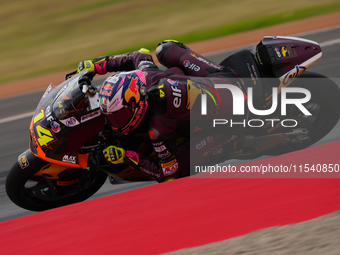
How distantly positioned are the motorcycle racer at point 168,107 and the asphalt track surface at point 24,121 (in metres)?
0.82

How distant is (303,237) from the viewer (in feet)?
7.24

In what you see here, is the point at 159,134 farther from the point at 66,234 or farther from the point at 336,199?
the point at 336,199

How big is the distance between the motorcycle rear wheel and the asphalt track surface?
265 millimetres

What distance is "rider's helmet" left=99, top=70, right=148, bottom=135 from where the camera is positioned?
9.88 ft

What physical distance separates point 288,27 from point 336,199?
21.0 feet

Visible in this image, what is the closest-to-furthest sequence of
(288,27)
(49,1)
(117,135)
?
(117,135) → (288,27) → (49,1)

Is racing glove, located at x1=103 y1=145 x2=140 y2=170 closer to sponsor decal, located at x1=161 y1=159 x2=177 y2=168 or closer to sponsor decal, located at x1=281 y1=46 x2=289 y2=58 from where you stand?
sponsor decal, located at x1=161 y1=159 x2=177 y2=168

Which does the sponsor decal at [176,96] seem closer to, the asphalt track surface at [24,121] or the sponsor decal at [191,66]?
the sponsor decal at [191,66]

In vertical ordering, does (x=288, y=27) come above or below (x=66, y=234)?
above

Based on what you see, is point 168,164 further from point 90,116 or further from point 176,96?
point 90,116

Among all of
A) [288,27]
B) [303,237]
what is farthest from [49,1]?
[303,237]

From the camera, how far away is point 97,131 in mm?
3352

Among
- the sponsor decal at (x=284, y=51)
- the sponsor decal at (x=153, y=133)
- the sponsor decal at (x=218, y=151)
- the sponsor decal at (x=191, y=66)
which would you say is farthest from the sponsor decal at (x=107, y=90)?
the sponsor decal at (x=284, y=51)

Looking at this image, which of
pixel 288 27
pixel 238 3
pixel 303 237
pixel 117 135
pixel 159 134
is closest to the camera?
pixel 303 237
